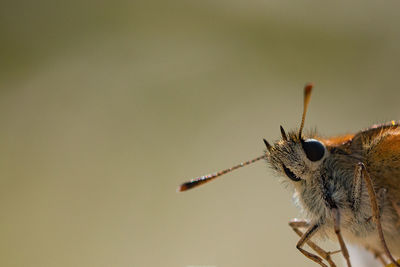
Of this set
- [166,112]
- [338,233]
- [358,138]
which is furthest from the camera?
[166,112]

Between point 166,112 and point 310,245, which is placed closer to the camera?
point 310,245

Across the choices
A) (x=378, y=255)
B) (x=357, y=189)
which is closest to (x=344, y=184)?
(x=357, y=189)

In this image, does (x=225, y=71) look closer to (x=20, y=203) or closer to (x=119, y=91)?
(x=119, y=91)

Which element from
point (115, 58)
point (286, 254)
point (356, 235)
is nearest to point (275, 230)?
point (286, 254)

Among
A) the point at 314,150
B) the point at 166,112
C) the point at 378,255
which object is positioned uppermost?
the point at 166,112

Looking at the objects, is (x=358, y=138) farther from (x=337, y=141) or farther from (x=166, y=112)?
(x=166, y=112)

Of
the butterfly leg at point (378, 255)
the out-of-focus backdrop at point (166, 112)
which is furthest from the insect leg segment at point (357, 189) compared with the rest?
the out-of-focus backdrop at point (166, 112)

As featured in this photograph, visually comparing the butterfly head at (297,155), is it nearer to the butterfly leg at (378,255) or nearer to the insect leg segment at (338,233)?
the insect leg segment at (338,233)
